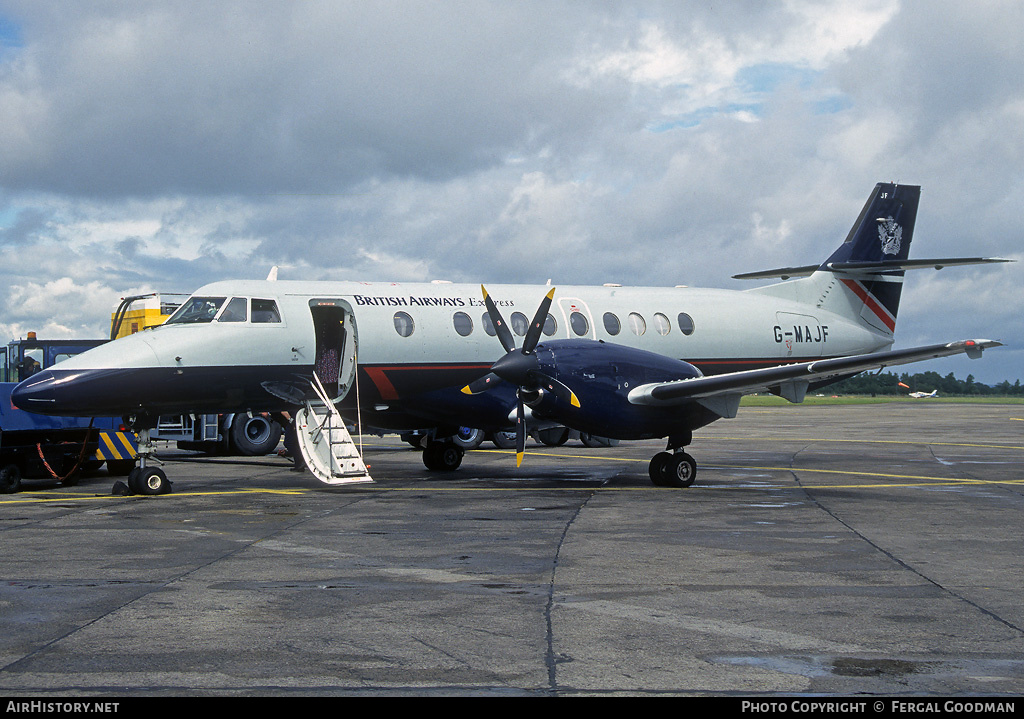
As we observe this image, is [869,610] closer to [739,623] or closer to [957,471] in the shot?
[739,623]

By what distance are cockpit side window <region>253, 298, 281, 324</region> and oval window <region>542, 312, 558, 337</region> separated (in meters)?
5.66

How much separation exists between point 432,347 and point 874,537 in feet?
33.1

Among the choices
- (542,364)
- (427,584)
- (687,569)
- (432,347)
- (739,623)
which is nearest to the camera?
(739,623)

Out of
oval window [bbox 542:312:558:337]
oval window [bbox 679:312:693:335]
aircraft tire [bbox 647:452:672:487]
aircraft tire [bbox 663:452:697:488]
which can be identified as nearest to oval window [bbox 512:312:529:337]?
oval window [bbox 542:312:558:337]

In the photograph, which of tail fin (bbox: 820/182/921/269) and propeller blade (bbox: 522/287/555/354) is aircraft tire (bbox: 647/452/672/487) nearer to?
propeller blade (bbox: 522/287/555/354)

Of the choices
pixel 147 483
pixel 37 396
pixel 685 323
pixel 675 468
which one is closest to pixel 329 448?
pixel 147 483

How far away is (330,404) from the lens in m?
17.8

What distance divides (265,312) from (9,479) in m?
5.72

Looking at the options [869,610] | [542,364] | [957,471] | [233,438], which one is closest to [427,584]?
[869,610]

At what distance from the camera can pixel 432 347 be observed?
19156 mm

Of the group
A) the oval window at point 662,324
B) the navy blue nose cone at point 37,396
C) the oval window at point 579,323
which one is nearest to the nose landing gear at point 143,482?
the navy blue nose cone at point 37,396

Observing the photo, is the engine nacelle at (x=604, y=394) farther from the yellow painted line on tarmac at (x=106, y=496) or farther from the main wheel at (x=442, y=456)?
the yellow painted line on tarmac at (x=106, y=496)

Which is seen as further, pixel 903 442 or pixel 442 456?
pixel 903 442

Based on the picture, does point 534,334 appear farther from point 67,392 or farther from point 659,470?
point 67,392
